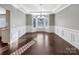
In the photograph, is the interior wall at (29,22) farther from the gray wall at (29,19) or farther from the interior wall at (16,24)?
the interior wall at (16,24)

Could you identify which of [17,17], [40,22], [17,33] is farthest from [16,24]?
[40,22]

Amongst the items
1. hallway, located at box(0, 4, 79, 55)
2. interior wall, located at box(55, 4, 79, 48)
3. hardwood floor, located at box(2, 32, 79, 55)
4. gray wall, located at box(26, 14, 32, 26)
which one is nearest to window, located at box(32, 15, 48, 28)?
hallway, located at box(0, 4, 79, 55)

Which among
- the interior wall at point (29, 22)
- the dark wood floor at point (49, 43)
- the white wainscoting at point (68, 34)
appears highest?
the interior wall at point (29, 22)

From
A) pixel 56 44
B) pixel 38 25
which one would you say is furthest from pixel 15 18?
pixel 56 44

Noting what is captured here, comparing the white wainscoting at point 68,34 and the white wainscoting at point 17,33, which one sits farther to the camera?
the white wainscoting at point 17,33

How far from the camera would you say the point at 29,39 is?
3.20m

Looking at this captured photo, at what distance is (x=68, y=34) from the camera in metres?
3.12

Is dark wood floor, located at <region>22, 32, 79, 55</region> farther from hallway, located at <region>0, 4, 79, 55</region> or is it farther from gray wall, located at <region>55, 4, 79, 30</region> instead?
gray wall, located at <region>55, 4, 79, 30</region>

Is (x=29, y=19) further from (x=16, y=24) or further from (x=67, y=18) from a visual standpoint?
(x=67, y=18)

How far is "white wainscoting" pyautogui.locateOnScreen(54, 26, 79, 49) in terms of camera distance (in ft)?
9.64

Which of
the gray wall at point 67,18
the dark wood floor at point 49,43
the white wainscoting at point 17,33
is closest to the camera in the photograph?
the dark wood floor at point 49,43

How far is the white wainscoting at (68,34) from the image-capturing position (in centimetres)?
294

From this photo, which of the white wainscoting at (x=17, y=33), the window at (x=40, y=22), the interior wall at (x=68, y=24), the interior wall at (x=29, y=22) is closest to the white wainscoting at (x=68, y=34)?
the interior wall at (x=68, y=24)

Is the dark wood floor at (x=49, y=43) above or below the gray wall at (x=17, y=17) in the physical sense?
below
